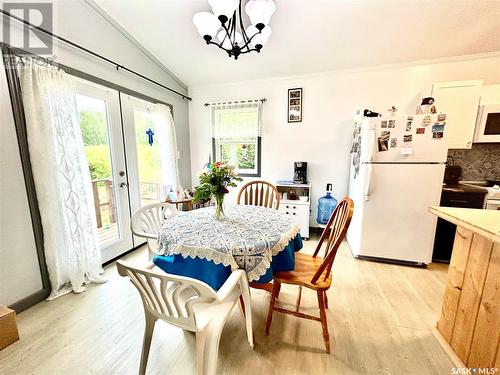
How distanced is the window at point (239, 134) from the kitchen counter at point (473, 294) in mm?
2534

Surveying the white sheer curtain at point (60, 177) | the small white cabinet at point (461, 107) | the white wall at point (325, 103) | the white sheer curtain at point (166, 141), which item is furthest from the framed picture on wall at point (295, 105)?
the white sheer curtain at point (60, 177)

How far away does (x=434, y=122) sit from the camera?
2.07 m

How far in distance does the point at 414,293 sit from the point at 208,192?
2.05 m

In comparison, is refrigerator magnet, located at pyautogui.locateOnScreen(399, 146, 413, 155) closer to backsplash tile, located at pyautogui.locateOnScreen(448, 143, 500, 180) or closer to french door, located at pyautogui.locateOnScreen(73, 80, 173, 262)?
backsplash tile, located at pyautogui.locateOnScreen(448, 143, 500, 180)

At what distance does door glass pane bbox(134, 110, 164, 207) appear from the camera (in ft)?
9.07

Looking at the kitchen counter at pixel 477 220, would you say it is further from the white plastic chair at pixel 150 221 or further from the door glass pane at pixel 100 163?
the door glass pane at pixel 100 163

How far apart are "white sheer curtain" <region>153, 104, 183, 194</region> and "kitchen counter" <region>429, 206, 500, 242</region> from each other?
117 inches

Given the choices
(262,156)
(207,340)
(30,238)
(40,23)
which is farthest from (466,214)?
(40,23)

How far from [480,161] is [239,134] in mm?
3243

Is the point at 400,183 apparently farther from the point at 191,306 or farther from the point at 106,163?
the point at 106,163

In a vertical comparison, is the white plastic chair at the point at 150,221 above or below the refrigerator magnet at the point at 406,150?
below

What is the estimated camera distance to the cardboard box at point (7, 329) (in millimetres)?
1339

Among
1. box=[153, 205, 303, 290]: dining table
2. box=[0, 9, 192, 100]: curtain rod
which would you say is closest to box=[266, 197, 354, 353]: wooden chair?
box=[153, 205, 303, 290]: dining table

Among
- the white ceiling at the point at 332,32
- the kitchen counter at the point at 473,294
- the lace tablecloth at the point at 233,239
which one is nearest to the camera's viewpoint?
the kitchen counter at the point at 473,294
